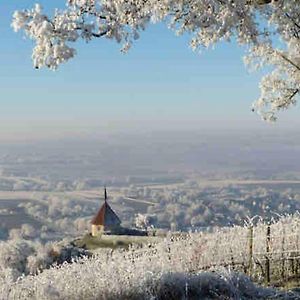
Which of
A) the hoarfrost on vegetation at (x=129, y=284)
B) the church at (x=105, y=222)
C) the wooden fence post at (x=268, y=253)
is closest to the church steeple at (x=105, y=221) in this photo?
the church at (x=105, y=222)

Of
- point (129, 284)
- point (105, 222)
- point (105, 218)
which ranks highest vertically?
point (129, 284)

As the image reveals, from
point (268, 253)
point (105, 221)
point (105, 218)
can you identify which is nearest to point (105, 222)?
point (105, 221)

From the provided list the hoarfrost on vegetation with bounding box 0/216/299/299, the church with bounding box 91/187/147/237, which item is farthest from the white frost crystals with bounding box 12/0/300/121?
the church with bounding box 91/187/147/237

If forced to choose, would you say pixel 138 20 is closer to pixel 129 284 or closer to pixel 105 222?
pixel 129 284

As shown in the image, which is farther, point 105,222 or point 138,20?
point 105,222

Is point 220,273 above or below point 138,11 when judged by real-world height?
below

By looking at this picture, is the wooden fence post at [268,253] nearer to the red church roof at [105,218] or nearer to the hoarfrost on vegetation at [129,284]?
the hoarfrost on vegetation at [129,284]

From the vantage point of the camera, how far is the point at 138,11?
9.77 meters

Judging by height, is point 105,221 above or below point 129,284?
below

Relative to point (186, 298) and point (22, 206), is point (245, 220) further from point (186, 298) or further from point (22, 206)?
point (22, 206)

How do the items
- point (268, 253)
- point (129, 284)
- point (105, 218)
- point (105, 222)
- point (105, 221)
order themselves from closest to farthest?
point (129, 284), point (268, 253), point (105, 222), point (105, 221), point (105, 218)

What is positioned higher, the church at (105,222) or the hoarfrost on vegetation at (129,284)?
the hoarfrost on vegetation at (129,284)

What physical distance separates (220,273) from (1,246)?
32089 millimetres

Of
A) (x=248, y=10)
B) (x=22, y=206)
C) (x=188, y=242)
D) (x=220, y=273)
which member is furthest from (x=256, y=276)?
(x=22, y=206)
